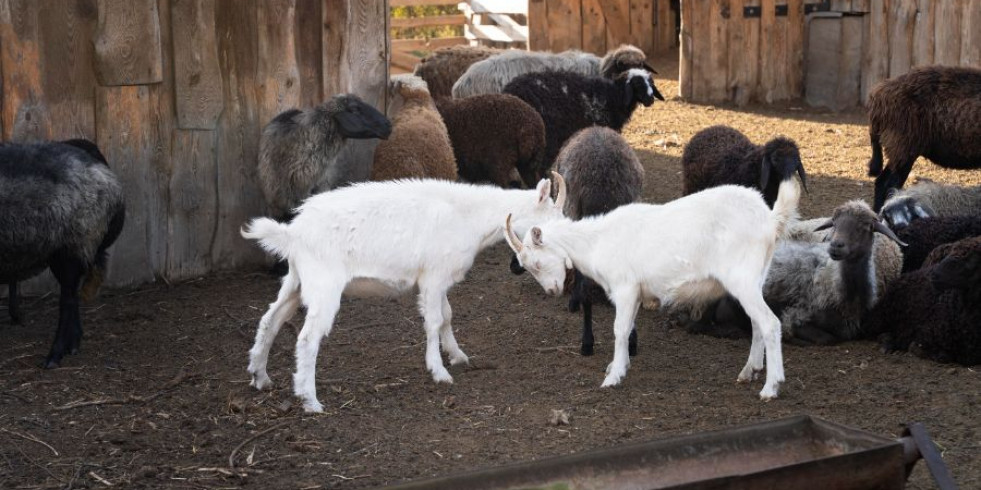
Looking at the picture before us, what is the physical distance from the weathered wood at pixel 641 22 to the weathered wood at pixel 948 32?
5387 millimetres

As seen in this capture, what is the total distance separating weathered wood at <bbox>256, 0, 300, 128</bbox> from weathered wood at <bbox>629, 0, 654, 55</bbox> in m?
10.6

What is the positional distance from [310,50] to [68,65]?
225cm

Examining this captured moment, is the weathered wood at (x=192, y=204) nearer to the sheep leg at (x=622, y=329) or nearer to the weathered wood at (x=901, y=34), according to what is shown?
the sheep leg at (x=622, y=329)

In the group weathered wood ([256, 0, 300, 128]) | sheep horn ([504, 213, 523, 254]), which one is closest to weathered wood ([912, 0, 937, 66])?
weathered wood ([256, 0, 300, 128])

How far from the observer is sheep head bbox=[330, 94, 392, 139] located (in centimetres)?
977

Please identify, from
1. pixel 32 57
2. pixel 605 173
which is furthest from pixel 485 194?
pixel 32 57

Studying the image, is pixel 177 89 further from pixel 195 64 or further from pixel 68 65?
pixel 68 65

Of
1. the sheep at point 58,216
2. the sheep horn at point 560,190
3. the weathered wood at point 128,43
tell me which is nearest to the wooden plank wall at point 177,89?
the weathered wood at point 128,43

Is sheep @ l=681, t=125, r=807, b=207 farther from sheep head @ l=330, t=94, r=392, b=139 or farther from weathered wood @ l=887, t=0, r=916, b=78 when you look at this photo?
weathered wood @ l=887, t=0, r=916, b=78

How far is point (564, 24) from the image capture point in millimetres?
19516

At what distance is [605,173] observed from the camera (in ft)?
29.1

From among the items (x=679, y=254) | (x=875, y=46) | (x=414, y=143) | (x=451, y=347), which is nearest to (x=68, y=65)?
(x=414, y=143)

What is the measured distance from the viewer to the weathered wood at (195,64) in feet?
31.5

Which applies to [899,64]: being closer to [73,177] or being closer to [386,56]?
[386,56]
